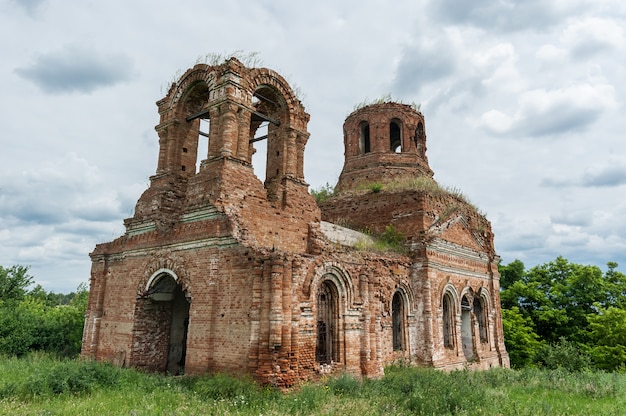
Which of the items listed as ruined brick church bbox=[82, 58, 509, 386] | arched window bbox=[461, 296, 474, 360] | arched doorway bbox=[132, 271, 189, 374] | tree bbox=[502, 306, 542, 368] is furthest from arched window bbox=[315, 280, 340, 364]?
tree bbox=[502, 306, 542, 368]

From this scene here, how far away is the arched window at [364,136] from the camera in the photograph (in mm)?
22047

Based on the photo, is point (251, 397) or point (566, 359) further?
point (566, 359)

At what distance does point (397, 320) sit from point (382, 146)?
9129 millimetres

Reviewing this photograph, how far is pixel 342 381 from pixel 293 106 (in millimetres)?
8024

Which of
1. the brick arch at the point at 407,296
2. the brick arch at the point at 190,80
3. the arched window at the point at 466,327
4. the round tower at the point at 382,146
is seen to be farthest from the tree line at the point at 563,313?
the brick arch at the point at 190,80

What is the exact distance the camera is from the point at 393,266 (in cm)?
1441

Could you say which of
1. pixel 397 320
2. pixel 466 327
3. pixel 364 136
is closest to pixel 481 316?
pixel 466 327

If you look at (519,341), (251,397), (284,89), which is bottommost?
(251,397)

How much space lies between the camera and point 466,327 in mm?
17438

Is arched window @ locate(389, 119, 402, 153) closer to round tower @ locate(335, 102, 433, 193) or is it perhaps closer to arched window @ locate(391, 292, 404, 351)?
round tower @ locate(335, 102, 433, 193)

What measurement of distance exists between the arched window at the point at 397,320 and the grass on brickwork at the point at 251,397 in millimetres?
3204

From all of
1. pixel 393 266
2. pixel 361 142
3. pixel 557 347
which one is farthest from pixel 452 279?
pixel 361 142

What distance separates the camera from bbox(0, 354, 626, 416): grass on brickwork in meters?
7.84

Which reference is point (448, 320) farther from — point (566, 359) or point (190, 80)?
point (190, 80)
